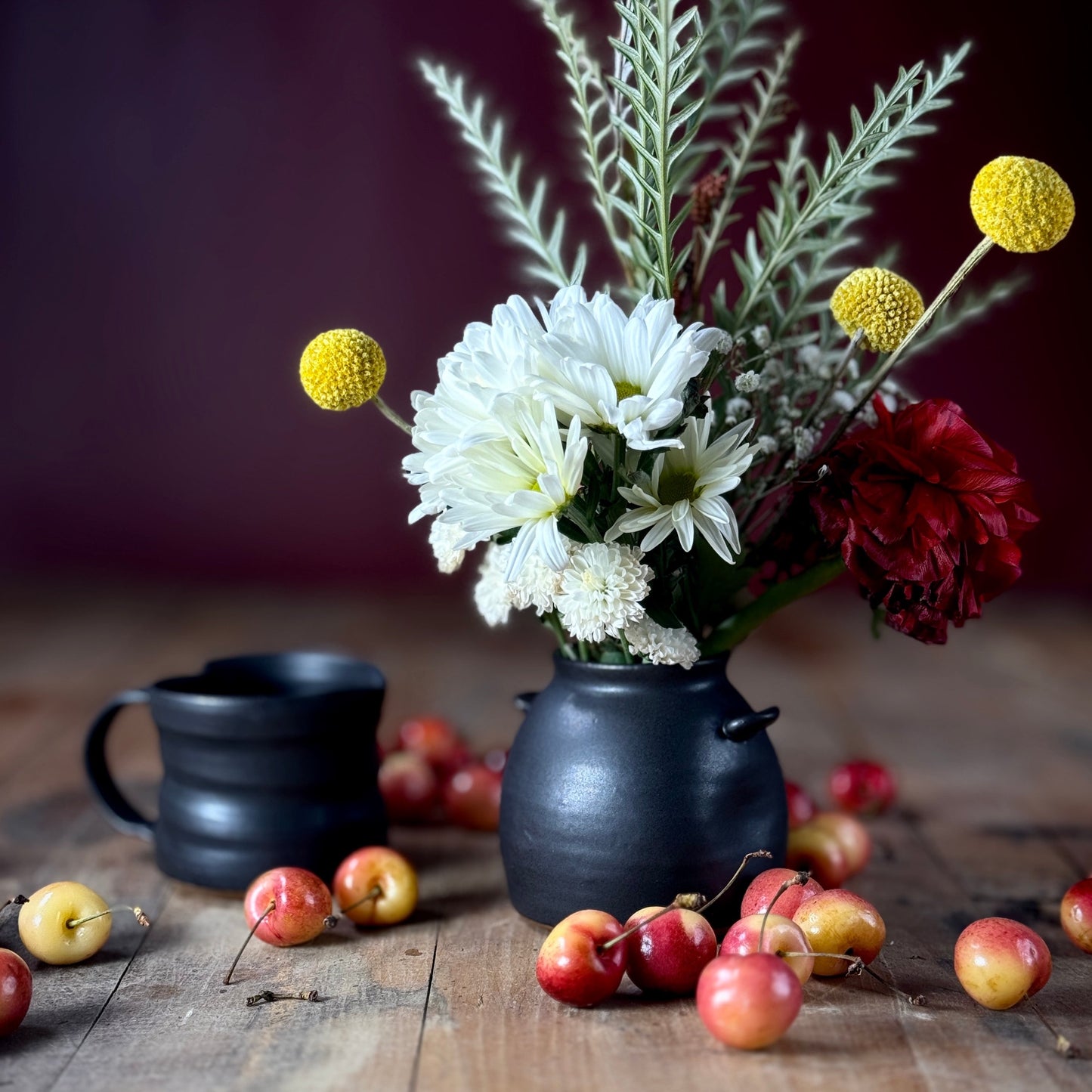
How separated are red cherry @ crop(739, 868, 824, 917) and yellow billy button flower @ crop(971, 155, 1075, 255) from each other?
0.43 metres

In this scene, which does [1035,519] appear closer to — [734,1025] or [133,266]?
[734,1025]

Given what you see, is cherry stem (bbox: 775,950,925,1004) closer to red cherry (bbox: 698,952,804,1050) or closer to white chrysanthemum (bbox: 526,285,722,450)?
red cherry (bbox: 698,952,804,1050)

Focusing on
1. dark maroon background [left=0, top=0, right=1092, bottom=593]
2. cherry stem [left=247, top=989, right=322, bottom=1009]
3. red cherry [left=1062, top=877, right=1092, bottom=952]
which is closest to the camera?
cherry stem [left=247, top=989, right=322, bottom=1009]

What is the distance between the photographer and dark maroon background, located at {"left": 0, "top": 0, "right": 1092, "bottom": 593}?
3492 mm

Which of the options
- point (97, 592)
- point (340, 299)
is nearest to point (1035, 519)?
point (97, 592)

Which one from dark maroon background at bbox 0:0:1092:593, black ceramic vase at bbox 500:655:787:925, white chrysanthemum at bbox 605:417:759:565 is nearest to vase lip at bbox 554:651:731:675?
black ceramic vase at bbox 500:655:787:925

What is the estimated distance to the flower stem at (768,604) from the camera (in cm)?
88

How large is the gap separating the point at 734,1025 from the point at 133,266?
331 cm

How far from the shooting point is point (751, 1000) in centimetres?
69

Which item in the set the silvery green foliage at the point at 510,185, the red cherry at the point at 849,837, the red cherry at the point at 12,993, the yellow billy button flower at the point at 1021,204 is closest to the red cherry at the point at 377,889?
the red cherry at the point at 12,993

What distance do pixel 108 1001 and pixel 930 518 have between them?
0.61m

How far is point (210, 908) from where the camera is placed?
0.98 m

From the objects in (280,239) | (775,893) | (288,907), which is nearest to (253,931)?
(288,907)

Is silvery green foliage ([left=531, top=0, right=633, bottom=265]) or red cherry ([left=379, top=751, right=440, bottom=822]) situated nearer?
silvery green foliage ([left=531, top=0, right=633, bottom=265])
